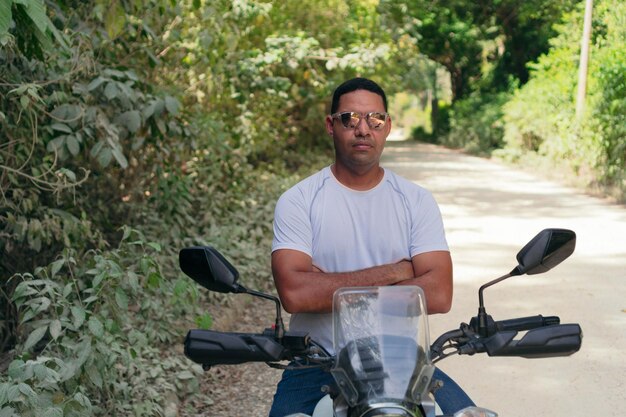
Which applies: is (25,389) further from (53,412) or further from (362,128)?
(362,128)

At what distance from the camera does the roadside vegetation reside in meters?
4.98

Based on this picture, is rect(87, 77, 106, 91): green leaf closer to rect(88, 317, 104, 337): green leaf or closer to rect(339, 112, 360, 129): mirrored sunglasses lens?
rect(88, 317, 104, 337): green leaf

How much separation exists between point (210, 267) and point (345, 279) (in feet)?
2.28

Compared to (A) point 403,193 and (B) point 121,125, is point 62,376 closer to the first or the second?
(A) point 403,193

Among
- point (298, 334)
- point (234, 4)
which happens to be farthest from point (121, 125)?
point (234, 4)

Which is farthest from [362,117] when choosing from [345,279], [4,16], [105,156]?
[105,156]

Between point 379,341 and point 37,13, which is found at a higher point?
point 37,13

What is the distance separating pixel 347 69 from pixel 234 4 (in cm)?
633

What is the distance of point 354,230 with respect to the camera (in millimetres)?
3293

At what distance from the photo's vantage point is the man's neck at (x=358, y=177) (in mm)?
3357

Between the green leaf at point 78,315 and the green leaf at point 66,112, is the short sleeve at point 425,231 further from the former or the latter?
the green leaf at point 66,112

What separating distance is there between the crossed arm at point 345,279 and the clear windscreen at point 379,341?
2.05 feet

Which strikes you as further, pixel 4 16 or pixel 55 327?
pixel 55 327

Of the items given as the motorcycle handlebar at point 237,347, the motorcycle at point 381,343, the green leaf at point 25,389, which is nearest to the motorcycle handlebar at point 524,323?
the motorcycle at point 381,343
